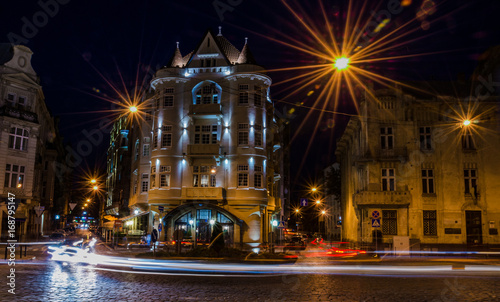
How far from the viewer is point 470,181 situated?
38.7m

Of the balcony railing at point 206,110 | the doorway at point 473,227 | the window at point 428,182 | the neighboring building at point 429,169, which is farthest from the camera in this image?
the balcony railing at point 206,110

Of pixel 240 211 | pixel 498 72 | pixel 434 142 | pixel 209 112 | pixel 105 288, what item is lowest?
pixel 105 288

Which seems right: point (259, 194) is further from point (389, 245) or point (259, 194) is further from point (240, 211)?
point (389, 245)

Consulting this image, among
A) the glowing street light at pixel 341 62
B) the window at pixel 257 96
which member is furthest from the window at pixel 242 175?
the glowing street light at pixel 341 62

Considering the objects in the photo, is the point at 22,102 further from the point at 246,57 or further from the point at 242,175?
the point at 242,175

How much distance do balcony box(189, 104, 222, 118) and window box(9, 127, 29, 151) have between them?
20.6 m

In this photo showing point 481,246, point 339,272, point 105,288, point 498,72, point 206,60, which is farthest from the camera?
point 206,60

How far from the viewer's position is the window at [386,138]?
4019 cm

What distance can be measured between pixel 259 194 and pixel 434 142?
1724 cm

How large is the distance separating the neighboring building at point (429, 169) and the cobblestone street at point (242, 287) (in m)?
21.4

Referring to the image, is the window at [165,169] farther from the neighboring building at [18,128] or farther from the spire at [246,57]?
the neighboring building at [18,128]

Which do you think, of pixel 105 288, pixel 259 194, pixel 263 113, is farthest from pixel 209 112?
pixel 105 288

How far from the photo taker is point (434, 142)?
39562mm

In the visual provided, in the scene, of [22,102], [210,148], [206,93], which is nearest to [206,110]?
[206,93]
